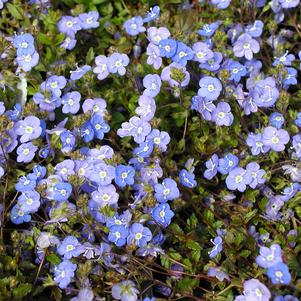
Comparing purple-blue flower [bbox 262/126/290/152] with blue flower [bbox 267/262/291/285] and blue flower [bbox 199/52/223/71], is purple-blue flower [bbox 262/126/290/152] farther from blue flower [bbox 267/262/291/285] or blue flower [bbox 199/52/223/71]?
blue flower [bbox 267/262/291/285]

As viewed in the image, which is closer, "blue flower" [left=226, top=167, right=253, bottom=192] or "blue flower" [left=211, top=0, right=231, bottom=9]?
"blue flower" [left=226, top=167, right=253, bottom=192]

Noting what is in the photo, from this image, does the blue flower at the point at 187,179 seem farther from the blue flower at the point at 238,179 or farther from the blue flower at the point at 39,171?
the blue flower at the point at 39,171

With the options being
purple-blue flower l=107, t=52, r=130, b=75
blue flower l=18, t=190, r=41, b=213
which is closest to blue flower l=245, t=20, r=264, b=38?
purple-blue flower l=107, t=52, r=130, b=75

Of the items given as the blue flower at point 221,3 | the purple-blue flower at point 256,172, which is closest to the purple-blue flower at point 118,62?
the blue flower at point 221,3

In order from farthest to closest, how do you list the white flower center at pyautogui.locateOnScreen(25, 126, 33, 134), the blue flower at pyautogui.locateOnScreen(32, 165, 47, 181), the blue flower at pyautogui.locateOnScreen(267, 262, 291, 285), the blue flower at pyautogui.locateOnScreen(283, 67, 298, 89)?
the blue flower at pyautogui.locateOnScreen(283, 67, 298, 89) < the white flower center at pyautogui.locateOnScreen(25, 126, 33, 134) < the blue flower at pyautogui.locateOnScreen(32, 165, 47, 181) < the blue flower at pyautogui.locateOnScreen(267, 262, 291, 285)

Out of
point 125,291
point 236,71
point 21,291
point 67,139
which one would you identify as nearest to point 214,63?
point 236,71

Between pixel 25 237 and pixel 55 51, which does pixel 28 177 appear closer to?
pixel 25 237
